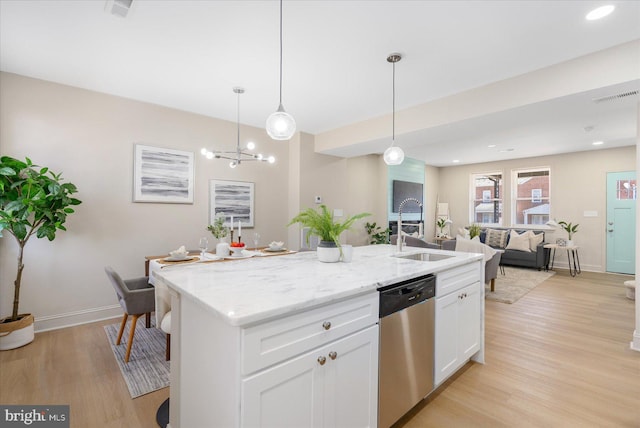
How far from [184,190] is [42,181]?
1.53 metres

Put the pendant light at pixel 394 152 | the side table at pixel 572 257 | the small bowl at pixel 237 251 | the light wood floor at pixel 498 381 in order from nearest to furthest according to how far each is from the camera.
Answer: the light wood floor at pixel 498 381 < the pendant light at pixel 394 152 < the small bowl at pixel 237 251 < the side table at pixel 572 257

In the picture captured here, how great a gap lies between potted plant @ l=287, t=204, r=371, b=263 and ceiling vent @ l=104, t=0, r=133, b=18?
191 centimetres

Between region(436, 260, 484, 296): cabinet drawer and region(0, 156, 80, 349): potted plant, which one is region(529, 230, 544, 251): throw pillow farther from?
region(0, 156, 80, 349): potted plant

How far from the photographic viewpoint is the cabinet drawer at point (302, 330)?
1077mm

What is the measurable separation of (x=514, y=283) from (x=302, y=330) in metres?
5.41

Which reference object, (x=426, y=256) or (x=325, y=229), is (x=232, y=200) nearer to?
(x=325, y=229)

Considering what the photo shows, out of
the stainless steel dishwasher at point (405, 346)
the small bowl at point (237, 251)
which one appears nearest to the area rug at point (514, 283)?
the stainless steel dishwasher at point (405, 346)

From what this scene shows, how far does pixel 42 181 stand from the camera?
2848mm

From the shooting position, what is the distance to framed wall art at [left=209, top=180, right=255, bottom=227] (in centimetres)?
446

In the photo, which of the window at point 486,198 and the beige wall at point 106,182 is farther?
the window at point 486,198

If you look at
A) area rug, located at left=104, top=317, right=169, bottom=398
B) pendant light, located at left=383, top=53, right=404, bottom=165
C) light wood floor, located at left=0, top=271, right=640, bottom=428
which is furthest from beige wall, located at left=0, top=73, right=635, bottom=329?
pendant light, located at left=383, top=53, right=404, bottom=165

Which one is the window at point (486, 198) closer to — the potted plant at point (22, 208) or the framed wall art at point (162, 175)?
the framed wall art at point (162, 175)

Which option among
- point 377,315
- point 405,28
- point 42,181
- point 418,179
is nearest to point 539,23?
point 405,28

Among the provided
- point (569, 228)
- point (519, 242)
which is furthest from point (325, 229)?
point (569, 228)
